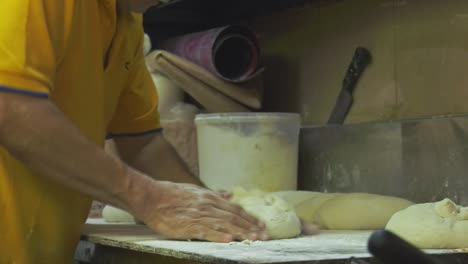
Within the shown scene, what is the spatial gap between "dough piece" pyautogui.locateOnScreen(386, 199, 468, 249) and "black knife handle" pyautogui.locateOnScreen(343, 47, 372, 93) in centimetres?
106

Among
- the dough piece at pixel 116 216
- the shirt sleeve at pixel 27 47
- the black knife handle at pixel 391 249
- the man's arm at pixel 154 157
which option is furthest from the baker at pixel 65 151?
the black knife handle at pixel 391 249

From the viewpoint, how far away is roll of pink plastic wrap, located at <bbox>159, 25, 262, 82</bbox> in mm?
2824

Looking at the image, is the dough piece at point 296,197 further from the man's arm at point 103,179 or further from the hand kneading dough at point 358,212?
the man's arm at point 103,179

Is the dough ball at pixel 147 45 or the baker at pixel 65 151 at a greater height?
the dough ball at pixel 147 45

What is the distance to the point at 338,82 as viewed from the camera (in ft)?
8.67

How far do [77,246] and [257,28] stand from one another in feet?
5.51

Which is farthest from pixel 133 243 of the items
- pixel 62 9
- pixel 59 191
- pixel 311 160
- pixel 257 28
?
pixel 257 28

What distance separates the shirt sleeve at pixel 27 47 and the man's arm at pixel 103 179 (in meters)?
0.03

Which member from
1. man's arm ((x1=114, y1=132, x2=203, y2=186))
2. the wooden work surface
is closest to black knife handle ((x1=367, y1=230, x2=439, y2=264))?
the wooden work surface

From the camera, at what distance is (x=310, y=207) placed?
200cm

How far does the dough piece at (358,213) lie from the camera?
1821 millimetres

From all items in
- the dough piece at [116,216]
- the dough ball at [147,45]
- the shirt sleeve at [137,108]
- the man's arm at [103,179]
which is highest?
the dough ball at [147,45]

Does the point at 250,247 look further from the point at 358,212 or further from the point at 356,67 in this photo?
the point at 356,67

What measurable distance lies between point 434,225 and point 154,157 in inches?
35.8
